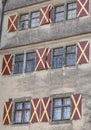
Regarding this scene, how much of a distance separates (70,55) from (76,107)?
2.95m

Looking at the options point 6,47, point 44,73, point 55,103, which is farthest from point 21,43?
point 55,103

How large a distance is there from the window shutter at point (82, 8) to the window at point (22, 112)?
5.54 metres

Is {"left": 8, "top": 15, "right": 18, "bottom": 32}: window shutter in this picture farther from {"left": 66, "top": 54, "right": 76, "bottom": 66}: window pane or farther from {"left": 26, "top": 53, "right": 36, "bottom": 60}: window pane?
{"left": 66, "top": 54, "right": 76, "bottom": 66}: window pane

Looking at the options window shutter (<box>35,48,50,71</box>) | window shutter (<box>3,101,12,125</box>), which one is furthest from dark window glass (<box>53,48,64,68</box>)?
window shutter (<box>3,101,12,125</box>)

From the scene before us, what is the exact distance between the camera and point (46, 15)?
84.6 ft

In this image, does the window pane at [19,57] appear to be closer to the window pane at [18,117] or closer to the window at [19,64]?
the window at [19,64]

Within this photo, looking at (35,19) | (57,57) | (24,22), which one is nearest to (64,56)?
(57,57)

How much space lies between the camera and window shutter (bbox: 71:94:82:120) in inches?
896

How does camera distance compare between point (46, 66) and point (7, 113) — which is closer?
point (46, 66)

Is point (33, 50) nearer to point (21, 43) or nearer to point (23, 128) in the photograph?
point (21, 43)

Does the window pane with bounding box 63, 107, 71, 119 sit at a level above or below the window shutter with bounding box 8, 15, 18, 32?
below

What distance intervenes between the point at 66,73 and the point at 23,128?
3.70m

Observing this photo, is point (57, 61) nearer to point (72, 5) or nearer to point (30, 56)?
point (30, 56)

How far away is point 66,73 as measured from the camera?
78.8 feet
